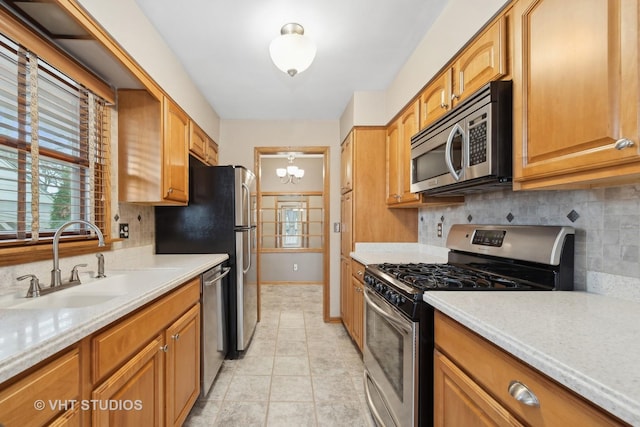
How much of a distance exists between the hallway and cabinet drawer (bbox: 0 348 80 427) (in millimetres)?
1189

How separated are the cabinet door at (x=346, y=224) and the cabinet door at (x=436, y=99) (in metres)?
1.10

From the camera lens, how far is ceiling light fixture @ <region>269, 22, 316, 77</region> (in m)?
1.73

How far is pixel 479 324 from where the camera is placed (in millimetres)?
904

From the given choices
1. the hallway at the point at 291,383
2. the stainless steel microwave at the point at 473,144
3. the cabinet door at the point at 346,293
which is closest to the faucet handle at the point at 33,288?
the hallway at the point at 291,383

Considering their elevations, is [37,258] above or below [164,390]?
above

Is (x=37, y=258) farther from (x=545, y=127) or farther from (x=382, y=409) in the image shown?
(x=545, y=127)

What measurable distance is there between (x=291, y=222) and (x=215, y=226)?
11.9 feet

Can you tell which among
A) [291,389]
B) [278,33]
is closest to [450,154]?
[278,33]

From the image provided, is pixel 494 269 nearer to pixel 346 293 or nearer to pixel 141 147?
pixel 346 293

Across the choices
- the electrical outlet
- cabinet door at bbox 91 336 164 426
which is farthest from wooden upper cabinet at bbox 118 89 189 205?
cabinet door at bbox 91 336 164 426

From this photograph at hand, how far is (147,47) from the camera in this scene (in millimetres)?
1859

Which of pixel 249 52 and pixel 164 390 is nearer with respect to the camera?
pixel 164 390

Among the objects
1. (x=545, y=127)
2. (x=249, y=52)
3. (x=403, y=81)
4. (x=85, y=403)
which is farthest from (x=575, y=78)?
(x=249, y=52)

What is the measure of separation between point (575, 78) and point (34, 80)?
7.01 ft
